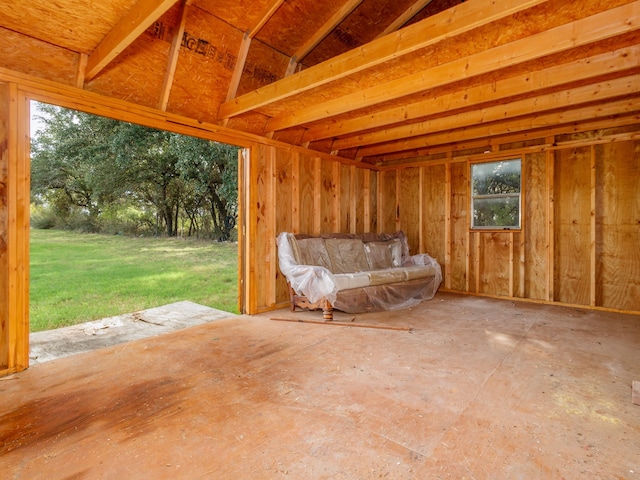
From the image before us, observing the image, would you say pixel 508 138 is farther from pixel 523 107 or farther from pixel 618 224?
pixel 618 224

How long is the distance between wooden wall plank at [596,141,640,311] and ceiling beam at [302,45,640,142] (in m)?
2.25

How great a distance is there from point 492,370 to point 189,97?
3829 mm

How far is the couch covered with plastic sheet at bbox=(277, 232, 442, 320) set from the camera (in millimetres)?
4086

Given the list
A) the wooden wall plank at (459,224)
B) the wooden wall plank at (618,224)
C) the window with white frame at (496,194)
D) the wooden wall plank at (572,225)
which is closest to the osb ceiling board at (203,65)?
the wooden wall plank at (459,224)

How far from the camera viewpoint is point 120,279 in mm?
6297

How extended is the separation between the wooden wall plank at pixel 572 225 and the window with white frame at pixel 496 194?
515 mm

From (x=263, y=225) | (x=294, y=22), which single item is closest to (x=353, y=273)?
(x=263, y=225)

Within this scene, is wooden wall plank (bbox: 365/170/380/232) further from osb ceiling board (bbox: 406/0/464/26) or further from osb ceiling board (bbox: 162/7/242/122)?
osb ceiling board (bbox: 162/7/242/122)

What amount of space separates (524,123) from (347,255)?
9.46ft

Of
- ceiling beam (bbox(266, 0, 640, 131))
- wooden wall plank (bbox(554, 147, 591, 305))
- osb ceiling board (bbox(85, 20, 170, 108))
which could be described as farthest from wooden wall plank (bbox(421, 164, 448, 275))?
osb ceiling board (bbox(85, 20, 170, 108))

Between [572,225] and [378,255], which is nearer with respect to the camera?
[572,225]

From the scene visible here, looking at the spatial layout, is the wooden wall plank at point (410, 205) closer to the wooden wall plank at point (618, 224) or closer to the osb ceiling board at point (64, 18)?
the wooden wall plank at point (618, 224)

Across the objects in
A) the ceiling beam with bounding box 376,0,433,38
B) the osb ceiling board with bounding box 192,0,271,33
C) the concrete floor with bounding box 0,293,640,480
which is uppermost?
the ceiling beam with bounding box 376,0,433,38

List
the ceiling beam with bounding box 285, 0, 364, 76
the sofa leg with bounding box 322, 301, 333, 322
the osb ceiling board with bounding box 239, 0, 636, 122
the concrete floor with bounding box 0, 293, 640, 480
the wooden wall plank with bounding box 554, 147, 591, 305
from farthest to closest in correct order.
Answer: the wooden wall plank with bounding box 554, 147, 591, 305, the sofa leg with bounding box 322, 301, 333, 322, the ceiling beam with bounding box 285, 0, 364, 76, the osb ceiling board with bounding box 239, 0, 636, 122, the concrete floor with bounding box 0, 293, 640, 480
